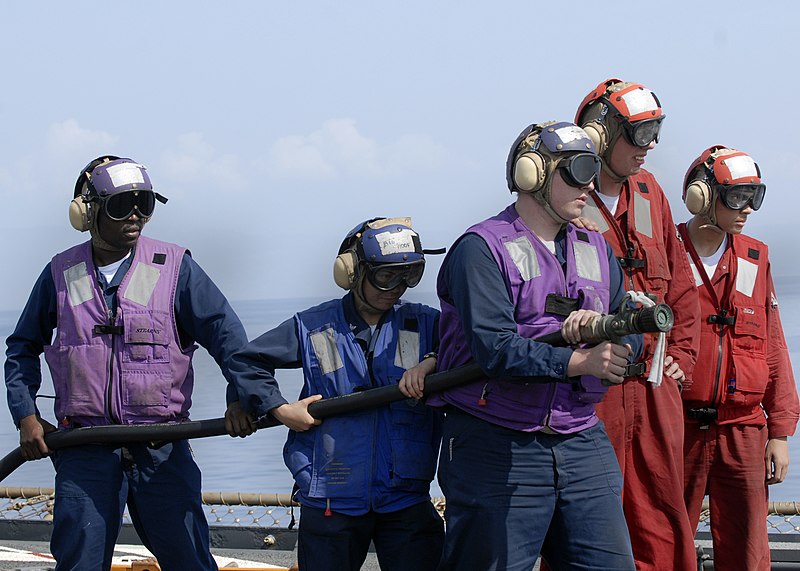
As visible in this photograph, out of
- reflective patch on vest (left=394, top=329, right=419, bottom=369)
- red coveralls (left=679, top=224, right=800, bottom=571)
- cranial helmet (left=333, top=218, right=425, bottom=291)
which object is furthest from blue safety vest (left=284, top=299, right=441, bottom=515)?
red coveralls (left=679, top=224, right=800, bottom=571)

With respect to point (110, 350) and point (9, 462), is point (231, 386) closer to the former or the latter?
point (110, 350)

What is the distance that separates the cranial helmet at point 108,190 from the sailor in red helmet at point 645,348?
1634mm

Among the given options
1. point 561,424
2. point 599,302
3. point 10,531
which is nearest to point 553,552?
point 561,424

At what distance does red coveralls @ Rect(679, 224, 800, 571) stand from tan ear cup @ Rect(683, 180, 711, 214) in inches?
8.1

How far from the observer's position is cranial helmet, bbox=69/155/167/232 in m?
4.88

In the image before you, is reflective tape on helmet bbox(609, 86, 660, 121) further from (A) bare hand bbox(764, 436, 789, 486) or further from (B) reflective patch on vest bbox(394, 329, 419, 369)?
(A) bare hand bbox(764, 436, 789, 486)

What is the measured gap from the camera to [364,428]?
4473 millimetres

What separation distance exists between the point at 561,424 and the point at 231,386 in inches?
54.0

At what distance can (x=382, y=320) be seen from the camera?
15.1 feet

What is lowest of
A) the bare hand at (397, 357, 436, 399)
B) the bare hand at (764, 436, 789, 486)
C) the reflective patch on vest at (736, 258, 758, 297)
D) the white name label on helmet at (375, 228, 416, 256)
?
the bare hand at (764, 436, 789, 486)

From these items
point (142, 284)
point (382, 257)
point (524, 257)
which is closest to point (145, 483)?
point (142, 284)

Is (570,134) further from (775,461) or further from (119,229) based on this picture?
(775,461)

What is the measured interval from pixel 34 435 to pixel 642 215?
2.37 metres

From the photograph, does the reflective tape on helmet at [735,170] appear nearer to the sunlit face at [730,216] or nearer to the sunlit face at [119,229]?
the sunlit face at [730,216]
